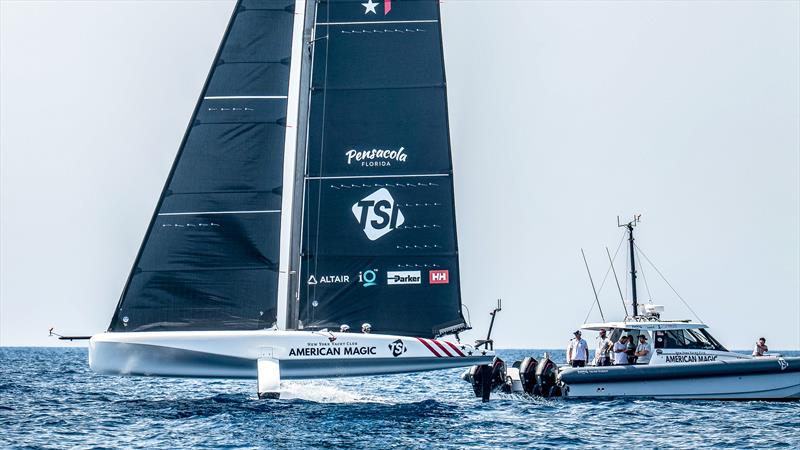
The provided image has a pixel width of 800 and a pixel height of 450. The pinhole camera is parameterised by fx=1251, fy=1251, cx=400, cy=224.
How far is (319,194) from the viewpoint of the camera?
28.6 meters

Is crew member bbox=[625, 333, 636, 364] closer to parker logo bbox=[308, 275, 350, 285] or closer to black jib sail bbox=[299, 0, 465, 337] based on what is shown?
black jib sail bbox=[299, 0, 465, 337]

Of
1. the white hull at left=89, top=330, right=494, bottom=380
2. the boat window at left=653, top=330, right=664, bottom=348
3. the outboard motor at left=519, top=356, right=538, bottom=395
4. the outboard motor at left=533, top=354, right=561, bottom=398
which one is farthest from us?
the boat window at left=653, top=330, right=664, bottom=348

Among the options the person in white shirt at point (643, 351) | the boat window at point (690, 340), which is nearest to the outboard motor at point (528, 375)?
the person in white shirt at point (643, 351)

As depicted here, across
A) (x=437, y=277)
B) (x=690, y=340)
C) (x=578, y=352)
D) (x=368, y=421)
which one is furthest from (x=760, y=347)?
(x=368, y=421)

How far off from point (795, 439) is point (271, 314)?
1138 centimetres

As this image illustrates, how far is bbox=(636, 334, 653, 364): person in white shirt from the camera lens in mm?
31453

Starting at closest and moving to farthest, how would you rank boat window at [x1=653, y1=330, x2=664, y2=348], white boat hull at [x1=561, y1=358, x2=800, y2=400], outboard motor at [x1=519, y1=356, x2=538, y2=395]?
white boat hull at [x1=561, y1=358, x2=800, y2=400] < outboard motor at [x1=519, y1=356, x2=538, y2=395] < boat window at [x1=653, y1=330, x2=664, y2=348]

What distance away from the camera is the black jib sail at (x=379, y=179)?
28328mm

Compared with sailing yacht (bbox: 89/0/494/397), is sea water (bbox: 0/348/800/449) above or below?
below

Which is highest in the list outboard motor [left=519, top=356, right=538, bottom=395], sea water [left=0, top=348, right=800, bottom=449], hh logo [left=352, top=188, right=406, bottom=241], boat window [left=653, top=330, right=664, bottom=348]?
hh logo [left=352, top=188, right=406, bottom=241]

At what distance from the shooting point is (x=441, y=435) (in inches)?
942

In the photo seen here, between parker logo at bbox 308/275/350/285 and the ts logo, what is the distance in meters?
2.20

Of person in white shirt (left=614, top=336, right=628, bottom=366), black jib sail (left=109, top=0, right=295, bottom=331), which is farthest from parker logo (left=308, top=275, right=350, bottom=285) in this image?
person in white shirt (left=614, top=336, right=628, bottom=366)

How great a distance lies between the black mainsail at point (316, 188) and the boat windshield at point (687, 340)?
20.3 ft
